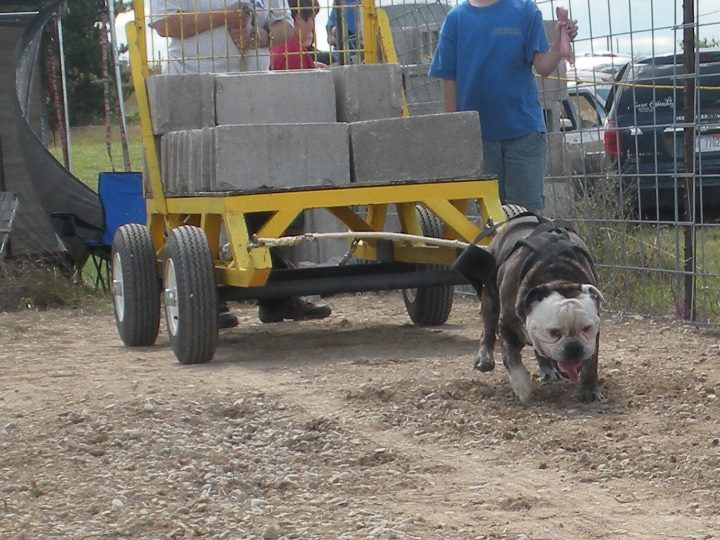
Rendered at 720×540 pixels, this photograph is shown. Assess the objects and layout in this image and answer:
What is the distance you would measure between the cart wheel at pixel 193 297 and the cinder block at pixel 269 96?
962 mm

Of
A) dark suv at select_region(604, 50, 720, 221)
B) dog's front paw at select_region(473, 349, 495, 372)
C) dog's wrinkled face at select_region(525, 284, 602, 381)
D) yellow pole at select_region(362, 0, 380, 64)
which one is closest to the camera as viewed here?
dog's wrinkled face at select_region(525, 284, 602, 381)

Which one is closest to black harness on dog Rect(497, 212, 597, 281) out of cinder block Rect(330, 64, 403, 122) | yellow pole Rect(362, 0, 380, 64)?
cinder block Rect(330, 64, 403, 122)

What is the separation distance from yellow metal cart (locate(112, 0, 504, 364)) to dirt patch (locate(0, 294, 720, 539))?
357 millimetres

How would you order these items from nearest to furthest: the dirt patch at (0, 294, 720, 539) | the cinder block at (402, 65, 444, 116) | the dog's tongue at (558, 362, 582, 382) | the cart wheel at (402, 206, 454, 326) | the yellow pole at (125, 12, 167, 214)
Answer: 1. the dirt patch at (0, 294, 720, 539)
2. the dog's tongue at (558, 362, 582, 382)
3. the yellow pole at (125, 12, 167, 214)
4. the cart wheel at (402, 206, 454, 326)
5. the cinder block at (402, 65, 444, 116)

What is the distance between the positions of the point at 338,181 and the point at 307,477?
2.75 metres

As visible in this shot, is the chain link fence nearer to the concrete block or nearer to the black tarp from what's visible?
the concrete block

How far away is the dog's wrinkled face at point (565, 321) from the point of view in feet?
18.4

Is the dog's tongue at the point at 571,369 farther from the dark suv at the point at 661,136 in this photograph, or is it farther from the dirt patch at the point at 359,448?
the dark suv at the point at 661,136

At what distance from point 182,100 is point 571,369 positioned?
3113 mm

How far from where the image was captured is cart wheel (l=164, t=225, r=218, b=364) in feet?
23.5

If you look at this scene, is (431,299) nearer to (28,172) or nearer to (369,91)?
(369,91)

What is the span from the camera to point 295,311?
9008mm

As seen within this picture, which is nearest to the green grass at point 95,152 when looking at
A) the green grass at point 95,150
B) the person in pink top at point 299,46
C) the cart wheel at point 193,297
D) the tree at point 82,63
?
the green grass at point 95,150

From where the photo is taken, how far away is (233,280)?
725 centimetres
